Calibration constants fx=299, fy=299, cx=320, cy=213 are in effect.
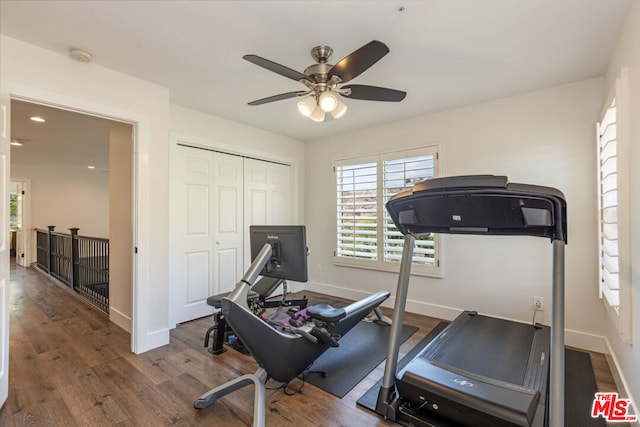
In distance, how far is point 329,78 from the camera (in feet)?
6.55

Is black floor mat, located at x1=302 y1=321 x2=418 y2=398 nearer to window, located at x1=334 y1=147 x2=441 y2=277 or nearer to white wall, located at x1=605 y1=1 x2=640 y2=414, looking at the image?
window, located at x1=334 y1=147 x2=441 y2=277

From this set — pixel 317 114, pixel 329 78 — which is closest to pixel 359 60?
pixel 329 78

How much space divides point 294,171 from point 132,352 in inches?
123

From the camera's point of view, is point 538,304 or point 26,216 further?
point 26,216

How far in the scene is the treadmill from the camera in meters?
1.37

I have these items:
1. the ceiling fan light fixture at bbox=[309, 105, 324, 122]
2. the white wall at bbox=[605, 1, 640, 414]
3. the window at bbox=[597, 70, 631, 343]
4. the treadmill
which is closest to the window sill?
the treadmill

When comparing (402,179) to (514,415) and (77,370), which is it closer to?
(514,415)

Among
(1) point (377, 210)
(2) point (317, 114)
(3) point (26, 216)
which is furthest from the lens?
(3) point (26, 216)

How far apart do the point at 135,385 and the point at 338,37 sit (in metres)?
2.84

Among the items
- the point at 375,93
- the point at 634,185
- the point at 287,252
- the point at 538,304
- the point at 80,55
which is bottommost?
the point at 538,304

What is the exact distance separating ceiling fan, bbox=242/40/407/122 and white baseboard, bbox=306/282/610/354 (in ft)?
8.28

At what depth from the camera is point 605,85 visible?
2543 millimetres

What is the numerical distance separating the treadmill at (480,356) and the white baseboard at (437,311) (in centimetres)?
78

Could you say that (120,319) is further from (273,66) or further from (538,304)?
(538,304)
